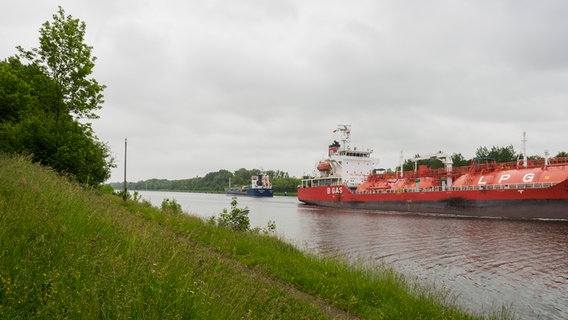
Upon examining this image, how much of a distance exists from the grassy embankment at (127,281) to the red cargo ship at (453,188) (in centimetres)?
2744

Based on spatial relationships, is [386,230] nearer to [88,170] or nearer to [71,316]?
[88,170]

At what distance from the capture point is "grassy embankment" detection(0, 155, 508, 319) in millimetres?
3193

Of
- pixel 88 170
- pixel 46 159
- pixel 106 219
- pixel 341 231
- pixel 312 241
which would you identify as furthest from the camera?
pixel 341 231

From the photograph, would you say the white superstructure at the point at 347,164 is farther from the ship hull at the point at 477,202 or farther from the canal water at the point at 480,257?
the canal water at the point at 480,257

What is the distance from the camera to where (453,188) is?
36531 mm

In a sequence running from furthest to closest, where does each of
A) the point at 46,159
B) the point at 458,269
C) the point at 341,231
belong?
1. the point at 341,231
2. the point at 46,159
3. the point at 458,269

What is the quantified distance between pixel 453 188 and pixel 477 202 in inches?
142

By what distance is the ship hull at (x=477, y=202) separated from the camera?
27794 millimetres

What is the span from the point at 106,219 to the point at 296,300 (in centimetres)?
396

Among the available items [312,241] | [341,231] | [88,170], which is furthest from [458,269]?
[88,170]

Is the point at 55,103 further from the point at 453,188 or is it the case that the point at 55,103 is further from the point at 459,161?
the point at 459,161

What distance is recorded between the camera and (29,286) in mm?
3199

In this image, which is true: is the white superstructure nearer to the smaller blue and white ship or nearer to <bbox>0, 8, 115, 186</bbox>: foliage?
<bbox>0, 8, 115, 186</bbox>: foliage

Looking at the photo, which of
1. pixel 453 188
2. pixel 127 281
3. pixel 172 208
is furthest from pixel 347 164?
pixel 127 281
